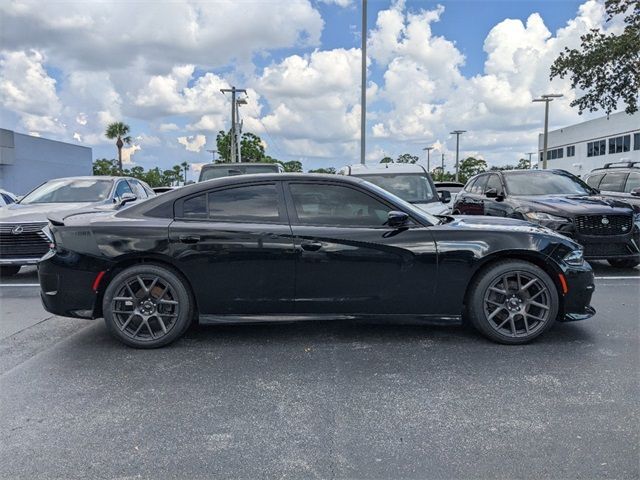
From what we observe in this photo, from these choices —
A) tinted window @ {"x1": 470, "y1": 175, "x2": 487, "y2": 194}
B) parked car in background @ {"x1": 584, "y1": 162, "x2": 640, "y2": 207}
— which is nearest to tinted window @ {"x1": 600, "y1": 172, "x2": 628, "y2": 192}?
parked car in background @ {"x1": 584, "y1": 162, "x2": 640, "y2": 207}

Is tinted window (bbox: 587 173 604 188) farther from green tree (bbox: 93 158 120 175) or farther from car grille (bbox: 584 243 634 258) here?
green tree (bbox: 93 158 120 175)

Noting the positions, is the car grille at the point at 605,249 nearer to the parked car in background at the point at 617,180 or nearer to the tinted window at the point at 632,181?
the parked car in background at the point at 617,180

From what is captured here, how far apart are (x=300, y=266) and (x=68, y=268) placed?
1.99 metres

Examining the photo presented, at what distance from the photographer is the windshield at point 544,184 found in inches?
348

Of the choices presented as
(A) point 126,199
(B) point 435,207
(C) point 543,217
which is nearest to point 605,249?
(C) point 543,217

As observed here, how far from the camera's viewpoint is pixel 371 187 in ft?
15.1

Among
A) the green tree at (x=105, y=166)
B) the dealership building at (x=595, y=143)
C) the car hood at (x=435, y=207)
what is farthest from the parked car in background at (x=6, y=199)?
the green tree at (x=105, y=166)

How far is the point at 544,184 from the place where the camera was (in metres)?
9.02

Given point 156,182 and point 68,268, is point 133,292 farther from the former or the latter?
point 156,182

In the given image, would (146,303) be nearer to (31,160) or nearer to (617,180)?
(617,180)

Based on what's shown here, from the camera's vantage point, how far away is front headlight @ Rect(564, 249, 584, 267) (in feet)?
14.7

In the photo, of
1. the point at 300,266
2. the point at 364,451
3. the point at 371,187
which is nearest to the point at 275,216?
the point at 300,266

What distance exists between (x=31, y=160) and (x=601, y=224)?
128 feet

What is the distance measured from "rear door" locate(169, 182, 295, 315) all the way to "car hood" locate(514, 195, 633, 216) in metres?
5.02
